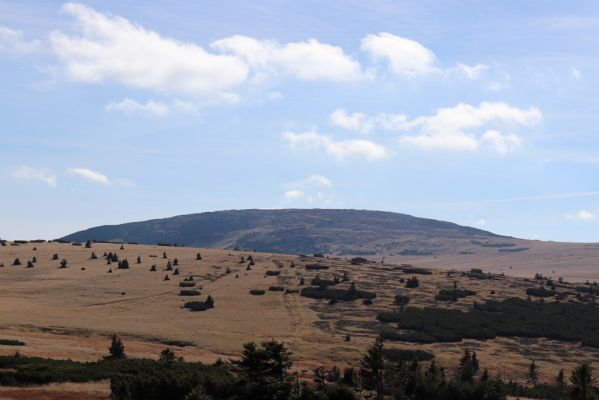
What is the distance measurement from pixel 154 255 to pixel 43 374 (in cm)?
7684

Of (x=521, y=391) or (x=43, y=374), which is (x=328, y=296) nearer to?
(x=521, y=391)

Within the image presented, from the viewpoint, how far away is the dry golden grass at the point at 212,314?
54625mm

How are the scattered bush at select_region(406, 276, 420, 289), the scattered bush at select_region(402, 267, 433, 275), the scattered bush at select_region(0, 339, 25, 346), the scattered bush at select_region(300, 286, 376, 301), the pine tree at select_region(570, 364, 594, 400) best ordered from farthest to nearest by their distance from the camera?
the scattered bush at select_region(402, 267, 433, 275), the scattered bush at select_region(406, 276, 420, 289), the scattered bush at select_region(300, 286, 376, 301), the scattered bush at select_region(0, 339, 25, 346), the pine tree at select_region(570, 364, 594, 400)

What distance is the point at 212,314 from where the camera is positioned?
227ft

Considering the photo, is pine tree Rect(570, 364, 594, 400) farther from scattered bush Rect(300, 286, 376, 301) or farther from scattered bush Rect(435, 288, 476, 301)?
scattered bush Rect(435, 288, 476, 301)

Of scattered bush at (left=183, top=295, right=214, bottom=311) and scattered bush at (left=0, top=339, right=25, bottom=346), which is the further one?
scattered bush at (left=183, top=295, right=214, bottom=311)

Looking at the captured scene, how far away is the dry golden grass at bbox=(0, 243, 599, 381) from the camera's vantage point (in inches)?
2151

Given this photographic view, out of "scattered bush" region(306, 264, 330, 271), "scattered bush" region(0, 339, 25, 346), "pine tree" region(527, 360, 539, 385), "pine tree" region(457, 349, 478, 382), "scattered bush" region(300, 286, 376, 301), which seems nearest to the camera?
"scattered bush" region(0, 339, 25, 346)

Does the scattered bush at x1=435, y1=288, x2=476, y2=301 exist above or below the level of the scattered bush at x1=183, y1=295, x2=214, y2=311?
above

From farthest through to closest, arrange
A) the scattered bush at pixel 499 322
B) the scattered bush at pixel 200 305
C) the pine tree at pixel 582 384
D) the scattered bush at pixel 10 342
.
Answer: the scattered bush at pixel 200 305 → the scattered bush at pixel 499 322 → the scattered bush at pixel 10 342 → the pine tree at pixel 582 384

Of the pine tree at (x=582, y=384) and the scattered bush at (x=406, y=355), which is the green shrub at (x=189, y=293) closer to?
the scattered bush at (x=406, y=355)

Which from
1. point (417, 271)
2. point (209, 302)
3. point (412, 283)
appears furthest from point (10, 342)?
point (417, 271)

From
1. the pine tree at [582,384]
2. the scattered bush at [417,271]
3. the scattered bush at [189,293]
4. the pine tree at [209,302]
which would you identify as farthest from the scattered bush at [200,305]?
the scattered bush at [417,271]

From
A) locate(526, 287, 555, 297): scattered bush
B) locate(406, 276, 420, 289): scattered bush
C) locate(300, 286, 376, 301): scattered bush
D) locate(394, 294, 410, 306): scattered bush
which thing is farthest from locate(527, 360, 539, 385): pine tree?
locate(526, 287, 555, 297): scattered bush
